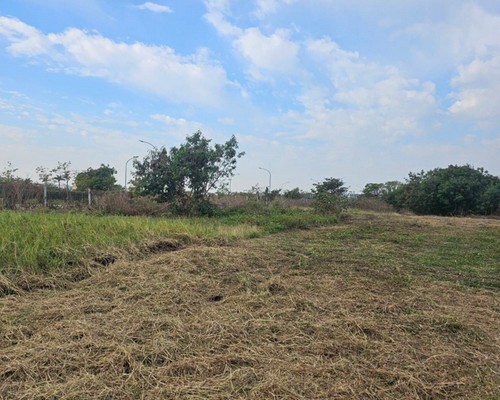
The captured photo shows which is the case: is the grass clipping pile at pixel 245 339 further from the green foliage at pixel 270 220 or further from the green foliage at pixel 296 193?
the green foliage at pixel 296 193

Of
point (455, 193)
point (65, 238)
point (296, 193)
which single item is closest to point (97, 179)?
→ point (296, 193)

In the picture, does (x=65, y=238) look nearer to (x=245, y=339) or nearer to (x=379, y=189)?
(x=245, y=339)

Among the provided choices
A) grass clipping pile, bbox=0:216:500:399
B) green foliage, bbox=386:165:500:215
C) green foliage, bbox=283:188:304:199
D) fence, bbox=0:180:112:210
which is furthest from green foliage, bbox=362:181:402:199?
grass clipping pile, bbox=0:216:500:399

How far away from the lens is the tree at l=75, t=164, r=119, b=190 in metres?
23.5

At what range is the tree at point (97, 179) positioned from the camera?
23.5 meters

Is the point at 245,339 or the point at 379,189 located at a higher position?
the point at 379,189

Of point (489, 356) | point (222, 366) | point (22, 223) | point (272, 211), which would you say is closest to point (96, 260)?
point (22, 223)

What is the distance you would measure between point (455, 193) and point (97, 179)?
24214mm

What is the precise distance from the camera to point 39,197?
44.6 feet

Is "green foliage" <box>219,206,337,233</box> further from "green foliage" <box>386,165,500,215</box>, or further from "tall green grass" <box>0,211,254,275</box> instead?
"green foliage" <box>386,165,500,215</box>

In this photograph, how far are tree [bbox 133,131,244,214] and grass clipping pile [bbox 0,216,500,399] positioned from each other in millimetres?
9293

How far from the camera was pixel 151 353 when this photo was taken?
2.42 m

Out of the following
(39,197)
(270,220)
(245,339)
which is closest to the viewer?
(245,339)

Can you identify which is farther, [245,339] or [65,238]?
[65,238]
